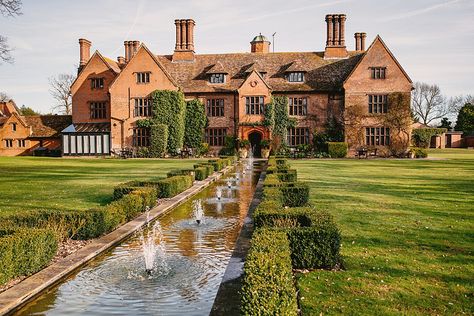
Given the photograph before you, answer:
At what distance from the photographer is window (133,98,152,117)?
→ 42.5m

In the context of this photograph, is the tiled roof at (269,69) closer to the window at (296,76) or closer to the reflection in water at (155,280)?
the window at (296,76)

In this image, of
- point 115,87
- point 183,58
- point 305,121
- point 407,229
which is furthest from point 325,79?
point 407,229

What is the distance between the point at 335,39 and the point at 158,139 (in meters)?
20.6

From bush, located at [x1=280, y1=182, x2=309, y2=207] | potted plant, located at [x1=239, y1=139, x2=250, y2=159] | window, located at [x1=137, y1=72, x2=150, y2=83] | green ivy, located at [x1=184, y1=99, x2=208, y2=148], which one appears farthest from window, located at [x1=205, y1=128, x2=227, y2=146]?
bush, located at [x1=280, y1=182, x2=309, y2=207]

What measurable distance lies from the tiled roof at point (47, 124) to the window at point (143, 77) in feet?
40.4

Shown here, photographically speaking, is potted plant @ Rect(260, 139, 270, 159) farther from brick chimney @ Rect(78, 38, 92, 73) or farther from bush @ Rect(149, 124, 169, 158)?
brick chimney @ Rect(78, 38, 92, 73)

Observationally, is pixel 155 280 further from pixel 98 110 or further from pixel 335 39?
pixel 335 39

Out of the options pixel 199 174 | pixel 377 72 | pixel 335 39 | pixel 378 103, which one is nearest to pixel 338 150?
pixel 378 103

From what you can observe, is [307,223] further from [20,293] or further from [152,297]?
[20,293]

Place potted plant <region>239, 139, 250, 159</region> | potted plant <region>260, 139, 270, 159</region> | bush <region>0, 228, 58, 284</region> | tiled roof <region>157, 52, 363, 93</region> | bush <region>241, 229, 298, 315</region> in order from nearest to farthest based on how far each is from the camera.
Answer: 1. bush <region>241, 229, 298, 315</region>
2. bush <region>0, 228, 58, 284</region>
3. potted plant <region>239, 139, 250, 159</region>
4. potted plant <region>260, 139, 270, 159</region>
5. tiled roof <region>157, 52, 363, 93</region>

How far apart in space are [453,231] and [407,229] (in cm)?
99

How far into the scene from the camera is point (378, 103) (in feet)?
134

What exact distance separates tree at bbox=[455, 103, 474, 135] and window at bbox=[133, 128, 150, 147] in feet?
215

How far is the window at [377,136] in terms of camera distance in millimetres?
41094
